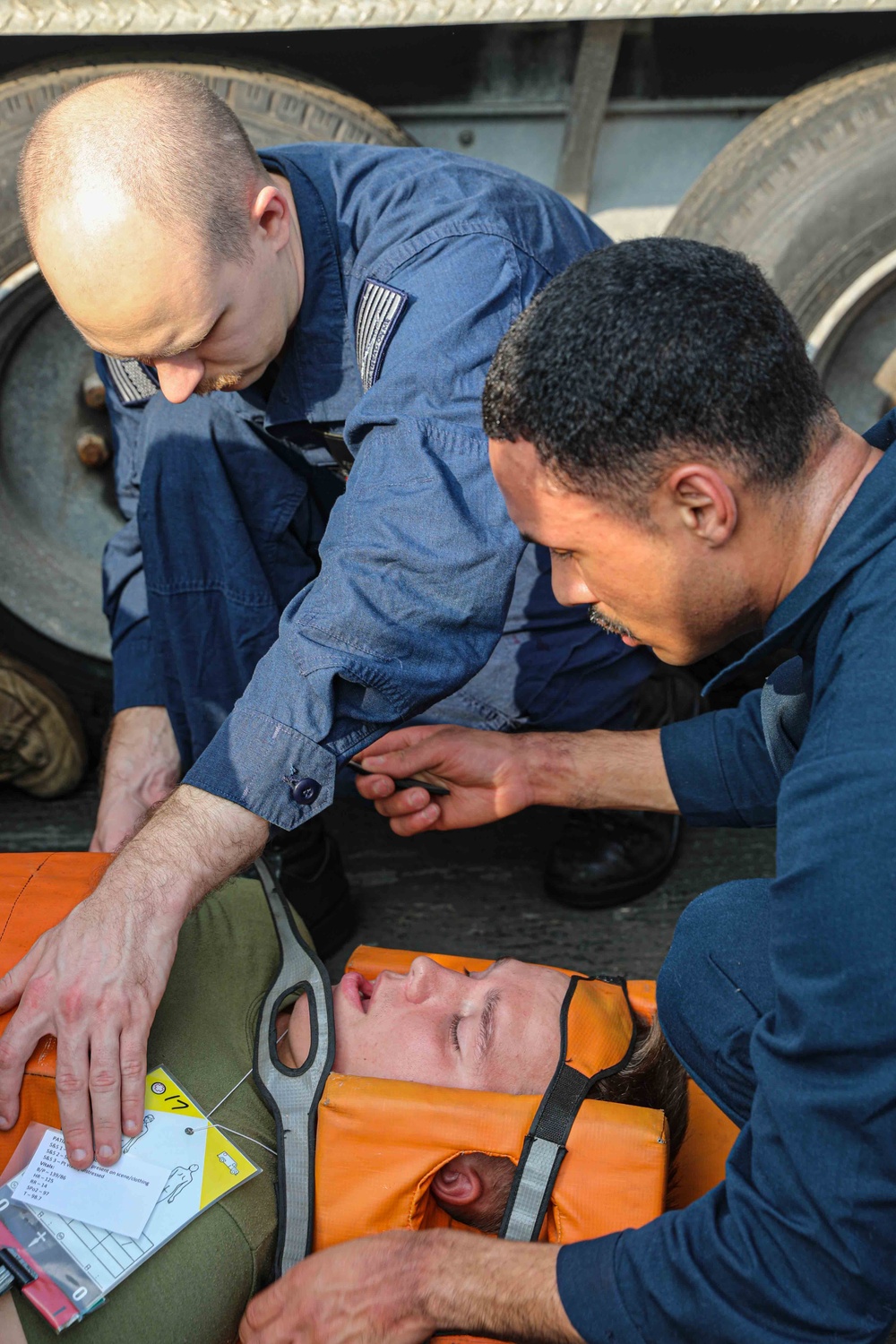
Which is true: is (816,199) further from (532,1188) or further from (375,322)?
(532,1188)

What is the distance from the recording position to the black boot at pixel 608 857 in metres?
2.73

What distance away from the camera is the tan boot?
Answer: 295 cm

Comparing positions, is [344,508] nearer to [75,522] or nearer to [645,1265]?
[645,1265]

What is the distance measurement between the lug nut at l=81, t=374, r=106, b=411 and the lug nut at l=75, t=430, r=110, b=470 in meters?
0.09

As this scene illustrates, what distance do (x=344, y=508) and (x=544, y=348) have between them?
0.57 meters

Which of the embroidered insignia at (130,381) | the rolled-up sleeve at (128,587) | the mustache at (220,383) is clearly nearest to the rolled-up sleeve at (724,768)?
the mustache at (220,383)

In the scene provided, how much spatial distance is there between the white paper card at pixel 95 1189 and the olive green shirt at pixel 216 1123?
65mm

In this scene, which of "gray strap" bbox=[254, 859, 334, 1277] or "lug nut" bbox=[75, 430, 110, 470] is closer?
"gray strap" bbox=[254, 859, 334, 1277]

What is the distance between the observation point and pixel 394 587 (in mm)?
1752

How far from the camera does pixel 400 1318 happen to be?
1.39 m

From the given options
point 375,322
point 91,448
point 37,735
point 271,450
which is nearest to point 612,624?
point 375,322

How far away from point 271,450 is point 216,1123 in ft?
4.78

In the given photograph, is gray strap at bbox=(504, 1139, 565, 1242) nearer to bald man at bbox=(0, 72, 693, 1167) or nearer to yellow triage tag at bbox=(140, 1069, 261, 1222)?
yellow triage tag at bbox=(140, 1069, 261, 1222)

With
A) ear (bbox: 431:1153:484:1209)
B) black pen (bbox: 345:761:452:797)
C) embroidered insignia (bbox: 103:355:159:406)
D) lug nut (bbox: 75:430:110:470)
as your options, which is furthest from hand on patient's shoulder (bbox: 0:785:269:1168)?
lug nut (bbox: 75:430:110:470)
